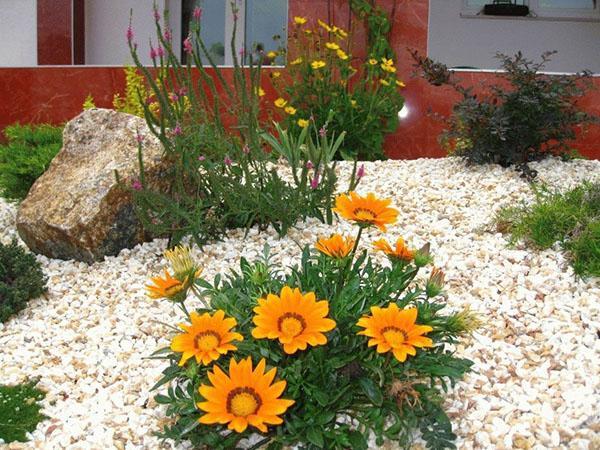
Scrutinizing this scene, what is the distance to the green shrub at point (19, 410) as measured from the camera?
8.57 ft

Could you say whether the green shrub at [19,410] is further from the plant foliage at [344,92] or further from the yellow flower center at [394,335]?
the plant foliage at [344,92]

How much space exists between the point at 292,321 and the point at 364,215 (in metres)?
0.46

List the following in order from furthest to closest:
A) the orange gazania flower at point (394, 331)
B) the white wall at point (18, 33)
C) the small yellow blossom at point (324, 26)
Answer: the white wall at point (18, 33) → the small yellow blossom at point (324, 26) → the orange gazania flower at point (394, 331)

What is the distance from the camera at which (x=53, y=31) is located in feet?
31.6

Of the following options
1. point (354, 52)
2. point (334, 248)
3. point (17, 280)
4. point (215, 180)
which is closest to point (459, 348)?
point (334, 248)

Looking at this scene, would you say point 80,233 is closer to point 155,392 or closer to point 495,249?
point 155,392

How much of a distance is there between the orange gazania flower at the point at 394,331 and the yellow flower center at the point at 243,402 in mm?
359

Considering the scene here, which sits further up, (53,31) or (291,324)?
(53,31)

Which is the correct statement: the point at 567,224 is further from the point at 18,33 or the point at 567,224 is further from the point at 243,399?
the point at 18,33

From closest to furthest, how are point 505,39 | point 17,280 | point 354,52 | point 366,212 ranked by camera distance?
point 366,212, point 17,280, point 354,52, point 505,39

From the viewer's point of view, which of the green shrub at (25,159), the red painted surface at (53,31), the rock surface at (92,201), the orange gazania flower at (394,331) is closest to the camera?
the orange gazania flower at (394,331)

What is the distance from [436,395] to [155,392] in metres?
1.03

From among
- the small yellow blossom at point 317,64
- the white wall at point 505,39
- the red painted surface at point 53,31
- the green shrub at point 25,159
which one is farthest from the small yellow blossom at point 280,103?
the white wall at point 505,39

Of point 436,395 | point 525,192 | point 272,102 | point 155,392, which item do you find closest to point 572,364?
point 436,395
